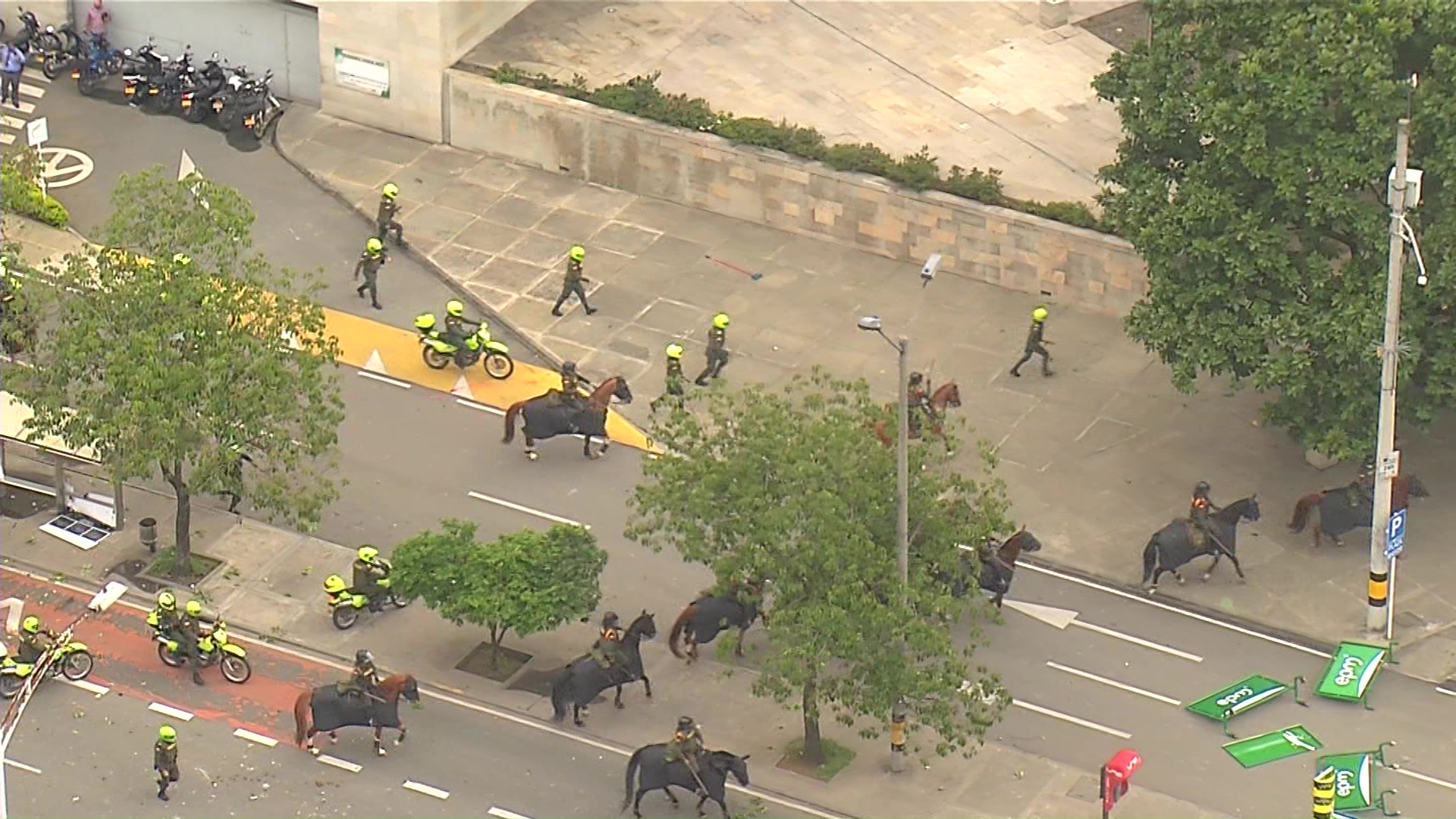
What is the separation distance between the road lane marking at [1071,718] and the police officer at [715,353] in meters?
11.2

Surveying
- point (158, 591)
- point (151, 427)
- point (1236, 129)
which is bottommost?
point (158, 591)

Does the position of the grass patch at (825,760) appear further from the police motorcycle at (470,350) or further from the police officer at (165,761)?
the police motorcycle at (470,350)

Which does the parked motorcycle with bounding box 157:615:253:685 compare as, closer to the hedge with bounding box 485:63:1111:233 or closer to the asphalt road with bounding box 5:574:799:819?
the asphalt road with bounding box 5:574:799:819

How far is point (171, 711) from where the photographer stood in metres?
51.4

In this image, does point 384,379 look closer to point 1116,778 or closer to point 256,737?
point 256,737

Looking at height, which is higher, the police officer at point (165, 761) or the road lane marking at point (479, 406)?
the police officer at point (165, 761)

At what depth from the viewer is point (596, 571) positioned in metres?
51.3

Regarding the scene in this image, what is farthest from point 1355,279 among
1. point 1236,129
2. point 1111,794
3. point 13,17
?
point 13,17

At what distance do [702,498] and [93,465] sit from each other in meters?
14.4

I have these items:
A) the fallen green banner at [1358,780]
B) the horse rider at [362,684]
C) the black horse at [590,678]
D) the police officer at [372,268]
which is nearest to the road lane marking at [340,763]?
the horse rider at [362,684]

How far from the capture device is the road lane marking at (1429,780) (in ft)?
164

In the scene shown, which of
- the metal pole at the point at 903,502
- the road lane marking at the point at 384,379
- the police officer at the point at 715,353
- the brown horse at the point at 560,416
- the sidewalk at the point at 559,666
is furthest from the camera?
the road lane marking at the point at 384,379

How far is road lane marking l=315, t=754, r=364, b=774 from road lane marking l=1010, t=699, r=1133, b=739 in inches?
399

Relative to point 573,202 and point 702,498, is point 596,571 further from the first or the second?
point 573,202
